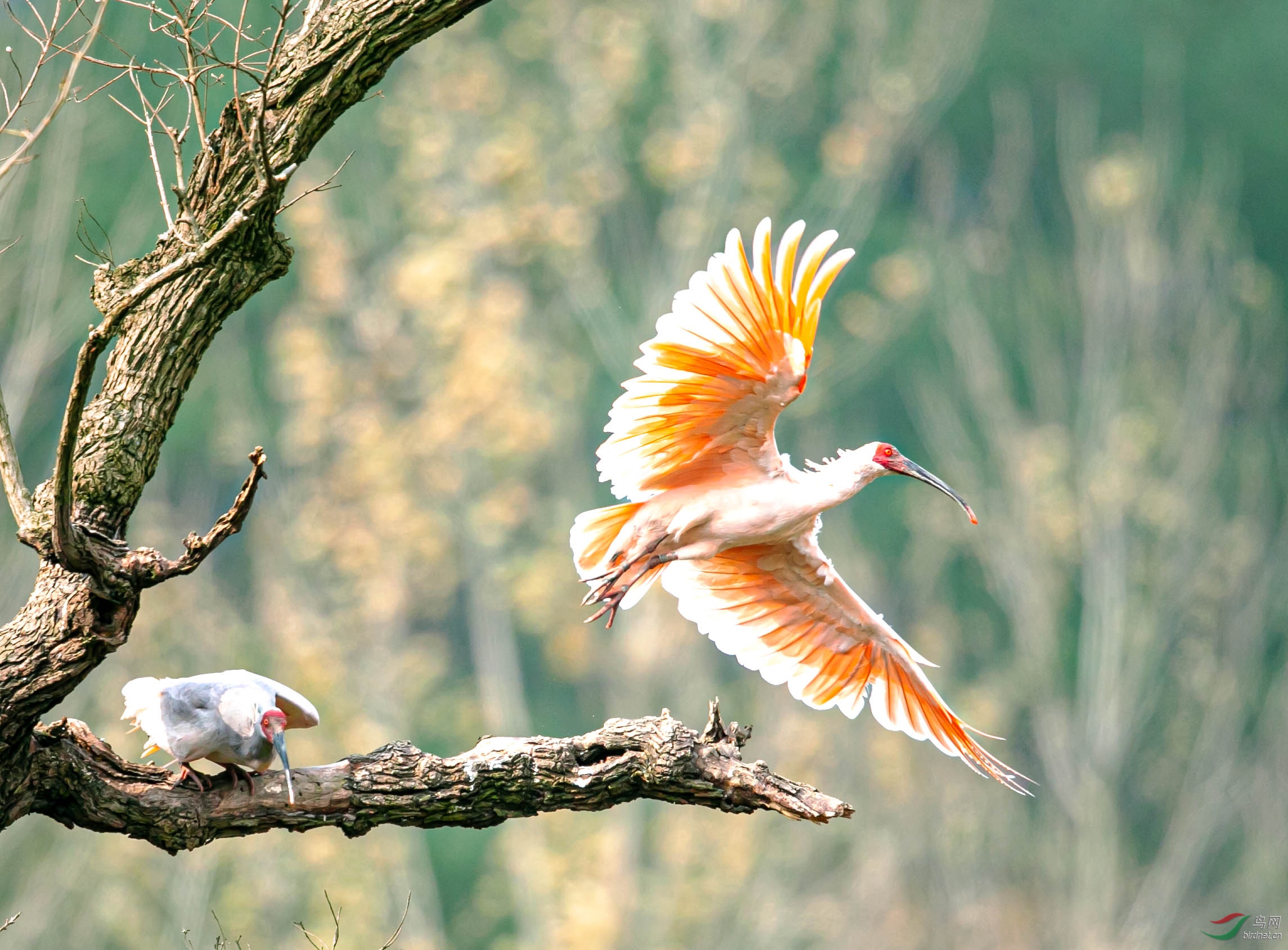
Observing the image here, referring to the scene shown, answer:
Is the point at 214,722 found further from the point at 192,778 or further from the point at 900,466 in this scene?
the point at 900,466

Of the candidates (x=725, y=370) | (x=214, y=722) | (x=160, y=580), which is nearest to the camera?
(x=160, y=580)

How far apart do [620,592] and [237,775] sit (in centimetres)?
165

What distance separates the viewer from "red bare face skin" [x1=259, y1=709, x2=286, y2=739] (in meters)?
4.46

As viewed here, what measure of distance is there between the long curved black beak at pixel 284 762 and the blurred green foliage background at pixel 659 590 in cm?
888

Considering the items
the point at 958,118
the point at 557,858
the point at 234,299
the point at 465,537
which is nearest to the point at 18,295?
the point at 465,537

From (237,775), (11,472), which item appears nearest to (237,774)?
(237,775)

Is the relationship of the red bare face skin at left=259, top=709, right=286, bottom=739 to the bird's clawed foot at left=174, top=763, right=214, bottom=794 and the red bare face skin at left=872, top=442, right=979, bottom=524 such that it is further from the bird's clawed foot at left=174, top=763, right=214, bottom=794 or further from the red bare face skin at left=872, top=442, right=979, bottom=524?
the red bare face skin at left=872, top=442, right=979, bottom=524

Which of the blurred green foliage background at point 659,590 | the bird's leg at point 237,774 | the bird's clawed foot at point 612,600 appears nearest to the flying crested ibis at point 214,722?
the bird's leg at point 237,774

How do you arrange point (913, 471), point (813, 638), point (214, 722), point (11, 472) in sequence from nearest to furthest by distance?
point (11, 472), point (214, 722), point (913, 471), point (813, 638)

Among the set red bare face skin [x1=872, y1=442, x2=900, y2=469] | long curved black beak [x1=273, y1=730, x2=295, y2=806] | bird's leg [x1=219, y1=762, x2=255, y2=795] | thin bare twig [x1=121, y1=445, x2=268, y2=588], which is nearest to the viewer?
thin bare twig [x1=121, y1=445, x2=268, y2=588]

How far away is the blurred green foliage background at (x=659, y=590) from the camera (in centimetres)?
1427

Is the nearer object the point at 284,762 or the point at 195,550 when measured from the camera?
the point at 195,550

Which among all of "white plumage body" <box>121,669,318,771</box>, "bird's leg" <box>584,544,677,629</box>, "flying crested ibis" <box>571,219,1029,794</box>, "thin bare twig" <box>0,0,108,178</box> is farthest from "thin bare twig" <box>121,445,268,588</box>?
"bird's leg" <box>584,544,677,629</box>

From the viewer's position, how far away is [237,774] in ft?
14.3
